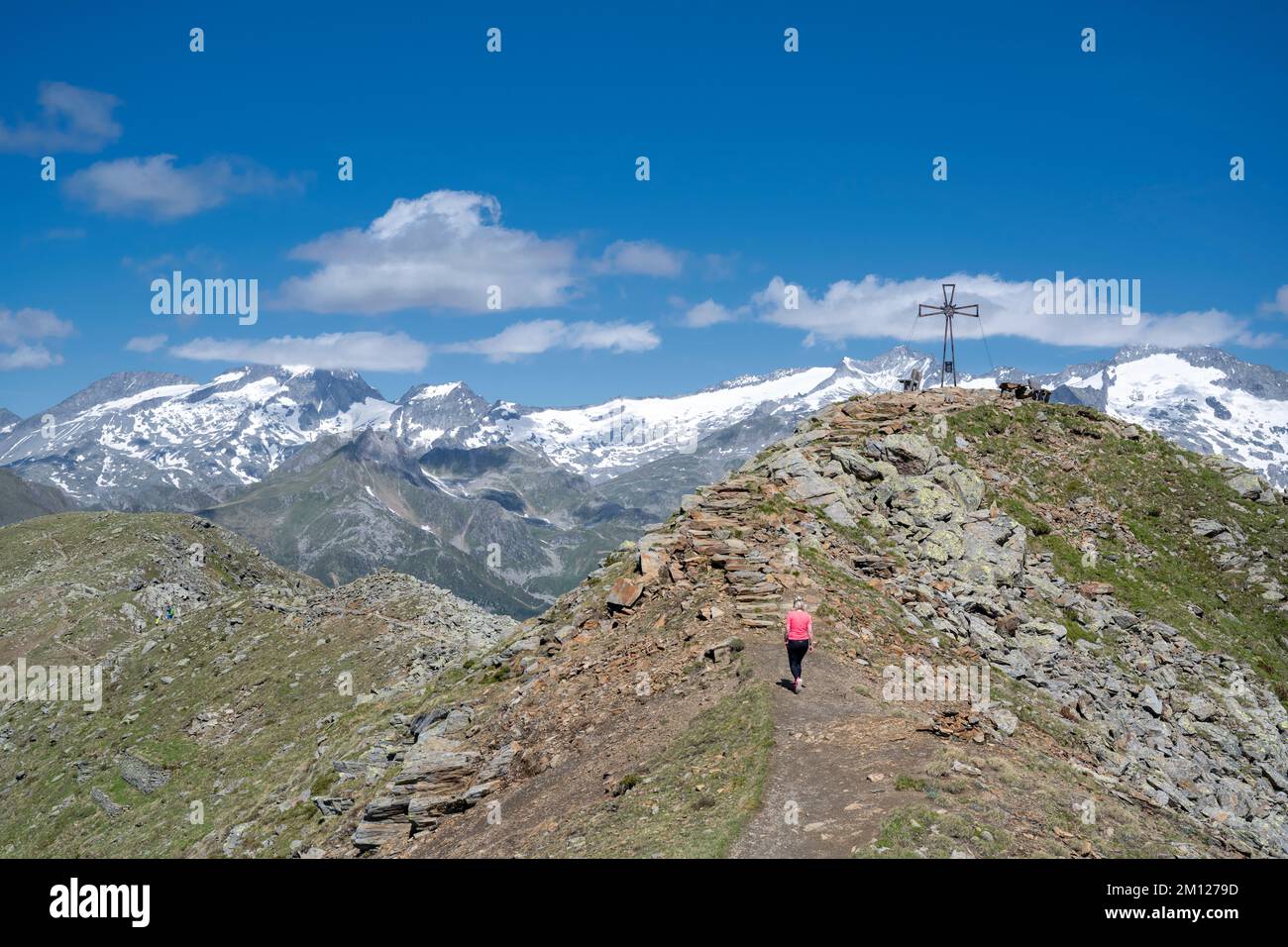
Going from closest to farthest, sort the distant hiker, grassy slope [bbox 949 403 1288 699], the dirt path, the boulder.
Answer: the dirt path, the distant hiker, the boulder, grassy slope [bbox 949 403 1288 699]

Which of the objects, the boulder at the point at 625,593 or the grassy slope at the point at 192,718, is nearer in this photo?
the boulder at the point at 625,593

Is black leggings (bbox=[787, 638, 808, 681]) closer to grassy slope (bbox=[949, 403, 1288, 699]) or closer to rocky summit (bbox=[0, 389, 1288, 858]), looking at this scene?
rocky summit (bbox=[0, 389, 1288, 858])

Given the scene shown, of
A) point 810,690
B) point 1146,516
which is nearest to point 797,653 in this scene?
point 810,690

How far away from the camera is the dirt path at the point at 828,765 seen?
18.0 meters

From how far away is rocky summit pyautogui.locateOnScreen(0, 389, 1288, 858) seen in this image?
824 inches

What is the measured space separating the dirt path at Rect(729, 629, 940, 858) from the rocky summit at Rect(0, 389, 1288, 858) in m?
0.10

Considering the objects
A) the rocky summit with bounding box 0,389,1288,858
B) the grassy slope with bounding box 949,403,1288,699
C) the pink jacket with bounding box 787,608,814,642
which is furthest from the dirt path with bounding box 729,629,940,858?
the grassy slope with bounding box 949,403,1288,699

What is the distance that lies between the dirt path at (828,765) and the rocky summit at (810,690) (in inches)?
4.1

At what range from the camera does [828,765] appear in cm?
2156

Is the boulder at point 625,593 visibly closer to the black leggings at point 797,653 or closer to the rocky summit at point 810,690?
the rocky summit at point 810,690

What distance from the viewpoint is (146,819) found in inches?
1944

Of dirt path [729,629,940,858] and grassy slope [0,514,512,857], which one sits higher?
dirt path [729,629,940,858]

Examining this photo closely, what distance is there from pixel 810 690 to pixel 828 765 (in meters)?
4.95

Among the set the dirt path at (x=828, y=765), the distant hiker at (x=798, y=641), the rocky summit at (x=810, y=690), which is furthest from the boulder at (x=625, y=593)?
the distant hiker at (x=798, y=641)
